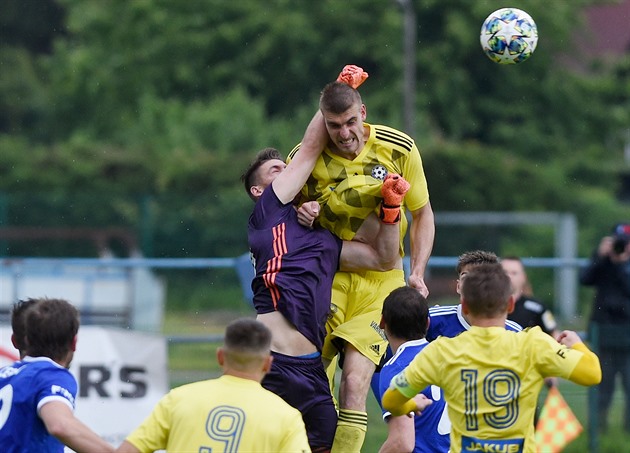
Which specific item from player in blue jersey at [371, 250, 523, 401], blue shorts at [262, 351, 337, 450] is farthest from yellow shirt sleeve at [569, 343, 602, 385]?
blue shorts at [262, 351, 337, 450]

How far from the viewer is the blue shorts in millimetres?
6465

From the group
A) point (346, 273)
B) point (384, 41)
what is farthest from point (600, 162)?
point (346, 273)

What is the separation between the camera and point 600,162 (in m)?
34.5

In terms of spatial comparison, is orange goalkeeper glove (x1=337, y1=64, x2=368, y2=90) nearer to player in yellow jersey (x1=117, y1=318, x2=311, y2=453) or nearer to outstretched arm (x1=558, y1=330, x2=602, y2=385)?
player in yellow jersey (x1=117, y1=318, x2=311, y2=453)

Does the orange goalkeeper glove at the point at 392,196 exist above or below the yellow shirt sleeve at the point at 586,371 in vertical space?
above

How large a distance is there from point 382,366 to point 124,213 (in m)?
18.3

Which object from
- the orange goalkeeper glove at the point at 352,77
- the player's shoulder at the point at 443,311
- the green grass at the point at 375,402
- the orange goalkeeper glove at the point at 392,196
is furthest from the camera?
the green grass at the point at 375,402

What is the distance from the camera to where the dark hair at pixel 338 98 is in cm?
643

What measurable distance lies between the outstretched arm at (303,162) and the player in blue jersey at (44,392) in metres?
1.52

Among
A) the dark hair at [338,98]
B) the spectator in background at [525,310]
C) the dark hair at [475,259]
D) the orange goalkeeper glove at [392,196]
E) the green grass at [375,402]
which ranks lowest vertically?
the green grass at [375,402]

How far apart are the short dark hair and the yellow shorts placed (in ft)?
5.08

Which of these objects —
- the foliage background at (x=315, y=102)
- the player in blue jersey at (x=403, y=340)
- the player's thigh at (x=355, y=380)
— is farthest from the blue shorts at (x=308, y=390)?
the foliage background at (x=315, y=102)

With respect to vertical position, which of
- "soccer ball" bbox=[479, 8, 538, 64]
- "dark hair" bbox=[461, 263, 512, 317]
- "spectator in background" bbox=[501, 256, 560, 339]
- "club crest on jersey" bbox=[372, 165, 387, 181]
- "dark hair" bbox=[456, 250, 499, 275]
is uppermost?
"soccer ball" bbox=[479, 8, 538, 64]

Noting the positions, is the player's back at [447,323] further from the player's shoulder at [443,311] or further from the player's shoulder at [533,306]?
the player's shoulder at [533,306]
